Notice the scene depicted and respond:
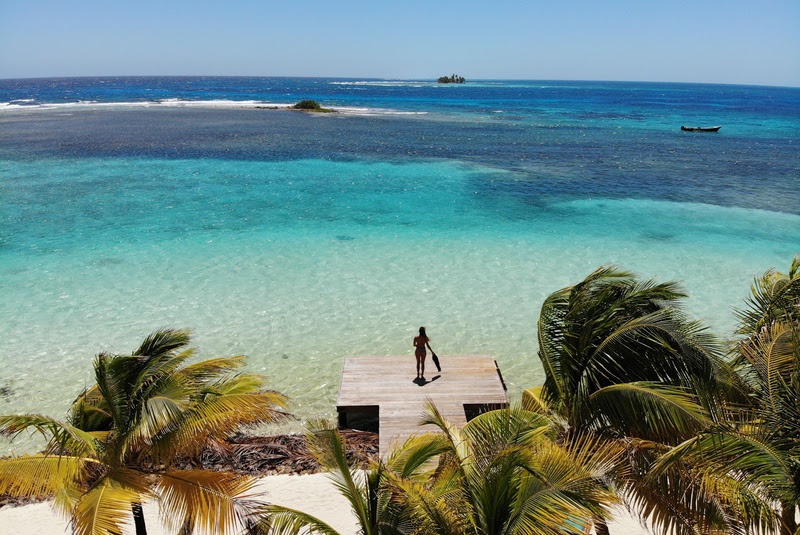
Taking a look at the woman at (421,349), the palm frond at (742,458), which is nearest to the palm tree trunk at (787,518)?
the palm frond at (742,458)

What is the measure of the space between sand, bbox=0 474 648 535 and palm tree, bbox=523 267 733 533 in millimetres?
2538

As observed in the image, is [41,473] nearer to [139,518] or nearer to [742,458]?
[139,518]

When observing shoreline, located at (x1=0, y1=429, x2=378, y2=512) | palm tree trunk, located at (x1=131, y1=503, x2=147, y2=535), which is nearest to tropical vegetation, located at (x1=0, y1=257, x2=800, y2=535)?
palm tree trunk, located at (x1=131, y1=503, x2=147, y2=535)

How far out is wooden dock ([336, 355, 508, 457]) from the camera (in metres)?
9.43

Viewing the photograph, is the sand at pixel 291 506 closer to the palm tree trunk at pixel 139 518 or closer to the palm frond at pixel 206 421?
the palm tree trunk at pixel 139 518

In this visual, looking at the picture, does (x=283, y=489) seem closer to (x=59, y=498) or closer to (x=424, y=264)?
(x=59, y=498)

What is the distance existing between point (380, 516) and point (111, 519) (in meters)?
2.32

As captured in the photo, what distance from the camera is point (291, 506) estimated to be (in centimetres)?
786

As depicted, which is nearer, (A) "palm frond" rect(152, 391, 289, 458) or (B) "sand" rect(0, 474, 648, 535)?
(A) "palm frond" rect(152, 391, 289, 458)

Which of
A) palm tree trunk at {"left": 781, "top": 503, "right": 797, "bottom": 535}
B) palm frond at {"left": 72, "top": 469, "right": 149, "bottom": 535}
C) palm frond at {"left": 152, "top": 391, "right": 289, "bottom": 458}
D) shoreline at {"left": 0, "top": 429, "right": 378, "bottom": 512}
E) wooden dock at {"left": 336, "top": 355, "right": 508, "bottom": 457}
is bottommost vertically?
shoreline at {"left": 0, "top": 429, "right": 378, "bottom": 512}

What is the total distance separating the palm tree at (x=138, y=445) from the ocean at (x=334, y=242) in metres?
4.47

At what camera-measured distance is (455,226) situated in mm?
22469

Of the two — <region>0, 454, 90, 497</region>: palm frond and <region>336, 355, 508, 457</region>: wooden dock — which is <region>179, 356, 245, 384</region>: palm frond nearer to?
<region>0, 454, 90, 497</region>: palm frond

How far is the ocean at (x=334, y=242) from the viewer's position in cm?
1296
